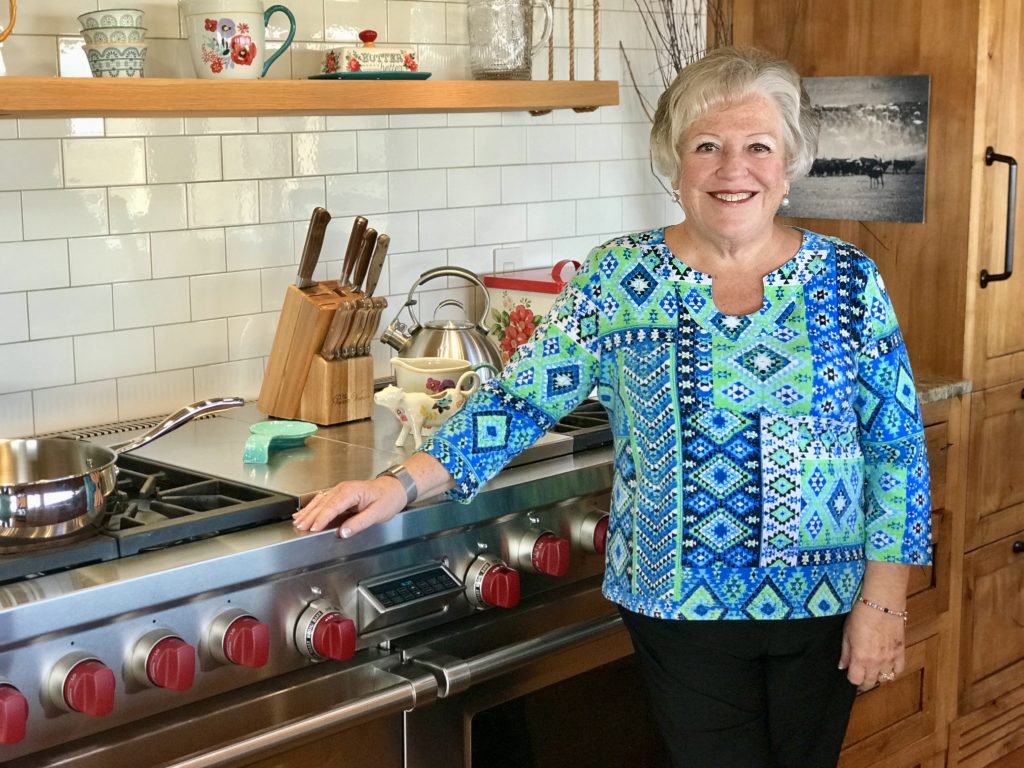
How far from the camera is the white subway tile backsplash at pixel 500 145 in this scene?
307 centimetres

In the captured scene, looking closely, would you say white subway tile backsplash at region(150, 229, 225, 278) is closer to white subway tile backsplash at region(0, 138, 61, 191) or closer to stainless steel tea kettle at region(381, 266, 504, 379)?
white subway tile backsplash at region(0, 138, 61, 191)

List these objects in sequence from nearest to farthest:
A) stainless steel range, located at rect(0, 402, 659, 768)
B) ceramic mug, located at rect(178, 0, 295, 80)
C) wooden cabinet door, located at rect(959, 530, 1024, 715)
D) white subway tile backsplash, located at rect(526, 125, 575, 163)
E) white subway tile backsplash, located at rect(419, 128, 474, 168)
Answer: stainless steel range, located at rect(0, 402, 659, 768) < ceramic mug, located at rect(178, 0, 295, 80) < white subway tile backsplash, located at rect(419, 128, 474, 168) < white subway tile backsplash, located at rect(526, 125, 575, 163) < wooden cabinet door, located at rect(959, 530, 1024, 715)

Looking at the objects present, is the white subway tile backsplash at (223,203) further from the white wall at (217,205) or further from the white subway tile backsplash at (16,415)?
the white subway tile backsplash at (16,415)

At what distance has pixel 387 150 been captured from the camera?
289 cm

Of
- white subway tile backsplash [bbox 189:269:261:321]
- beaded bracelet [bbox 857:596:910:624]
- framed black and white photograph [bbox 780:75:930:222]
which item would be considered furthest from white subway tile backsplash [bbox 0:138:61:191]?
framed black and white photograph [bbox 780:75:930:222]

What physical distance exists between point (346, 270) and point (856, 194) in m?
1.44

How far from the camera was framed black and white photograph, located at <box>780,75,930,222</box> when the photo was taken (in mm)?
3209

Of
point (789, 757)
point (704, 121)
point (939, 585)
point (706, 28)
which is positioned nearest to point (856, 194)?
point (706, 28)

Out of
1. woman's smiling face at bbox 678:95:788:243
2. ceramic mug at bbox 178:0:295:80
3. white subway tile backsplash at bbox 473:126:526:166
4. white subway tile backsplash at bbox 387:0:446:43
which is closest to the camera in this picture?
woman's smiling face at bbox 678:95:788:243

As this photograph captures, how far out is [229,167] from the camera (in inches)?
103

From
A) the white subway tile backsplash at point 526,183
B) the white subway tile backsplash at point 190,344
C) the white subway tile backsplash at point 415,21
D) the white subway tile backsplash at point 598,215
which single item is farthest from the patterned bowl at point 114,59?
the white subway tile backsplash at point 598,215

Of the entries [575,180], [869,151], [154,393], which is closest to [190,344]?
[154,393]

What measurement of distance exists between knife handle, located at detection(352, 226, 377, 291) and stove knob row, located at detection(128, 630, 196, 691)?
38.8 inches

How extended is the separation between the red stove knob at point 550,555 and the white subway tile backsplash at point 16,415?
951 mm
